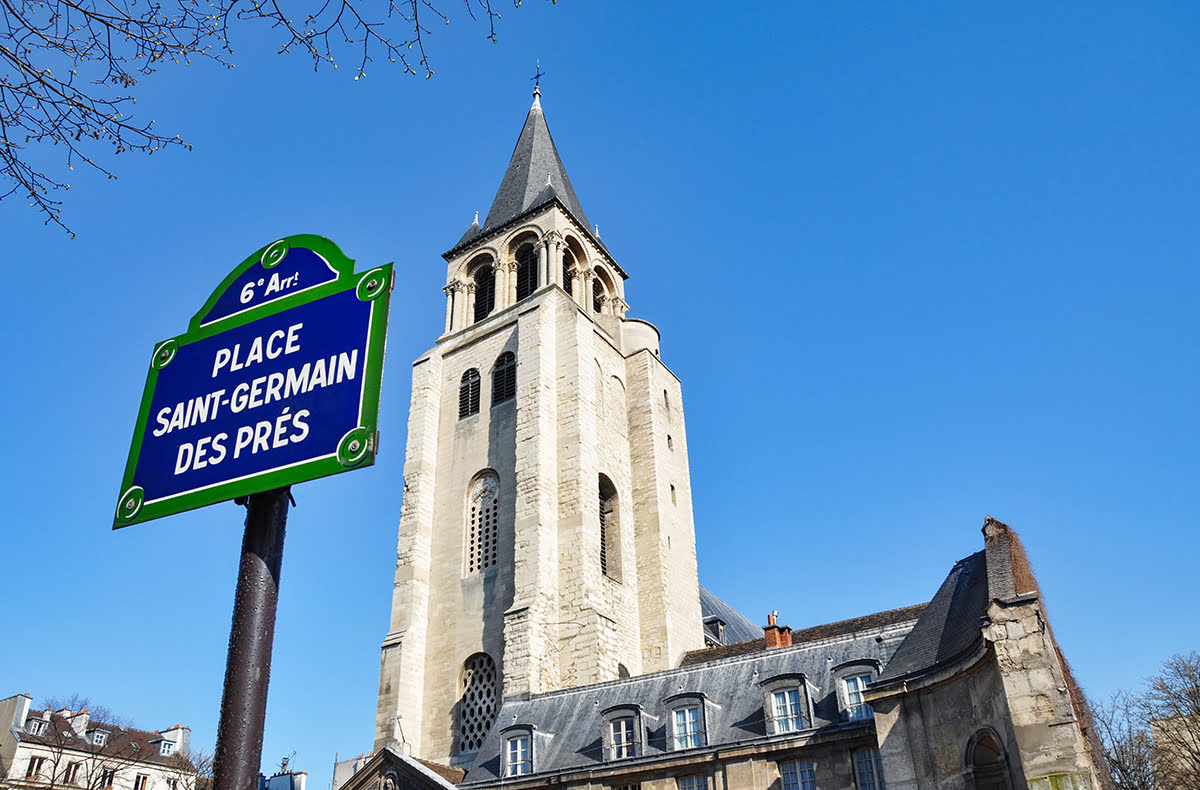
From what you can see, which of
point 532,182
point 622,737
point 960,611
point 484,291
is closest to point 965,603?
point 960,611

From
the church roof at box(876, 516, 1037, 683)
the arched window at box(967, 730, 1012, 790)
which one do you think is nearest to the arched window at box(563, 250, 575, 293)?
the church roof at box(876, 516, 1037, 683)

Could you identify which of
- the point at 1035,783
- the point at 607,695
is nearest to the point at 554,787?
the point at 607,695

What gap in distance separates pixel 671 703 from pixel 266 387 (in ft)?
50.7

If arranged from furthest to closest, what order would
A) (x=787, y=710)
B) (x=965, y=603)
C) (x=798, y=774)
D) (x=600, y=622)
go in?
(x=600, y=622), (x=787, y=710), (x=798, y=774), (x=965, y=603)

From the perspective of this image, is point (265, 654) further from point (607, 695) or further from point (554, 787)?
point (607, 695)

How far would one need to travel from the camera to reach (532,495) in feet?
86.0

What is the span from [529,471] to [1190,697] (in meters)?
20.8

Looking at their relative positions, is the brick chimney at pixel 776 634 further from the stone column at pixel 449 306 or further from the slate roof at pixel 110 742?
the slate roof at pixel 110 742

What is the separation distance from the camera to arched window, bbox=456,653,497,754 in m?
24.5

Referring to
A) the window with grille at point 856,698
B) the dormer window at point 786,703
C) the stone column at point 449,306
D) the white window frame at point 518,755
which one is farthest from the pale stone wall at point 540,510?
the window with grille at point 856,698

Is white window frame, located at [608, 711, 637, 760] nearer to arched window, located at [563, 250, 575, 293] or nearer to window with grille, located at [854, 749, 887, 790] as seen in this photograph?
window with grille, located at [854, 749, 887, 790]

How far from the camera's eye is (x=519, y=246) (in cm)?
3412

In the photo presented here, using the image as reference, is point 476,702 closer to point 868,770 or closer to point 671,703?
point 671,703

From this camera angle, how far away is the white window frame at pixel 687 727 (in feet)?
57.4
